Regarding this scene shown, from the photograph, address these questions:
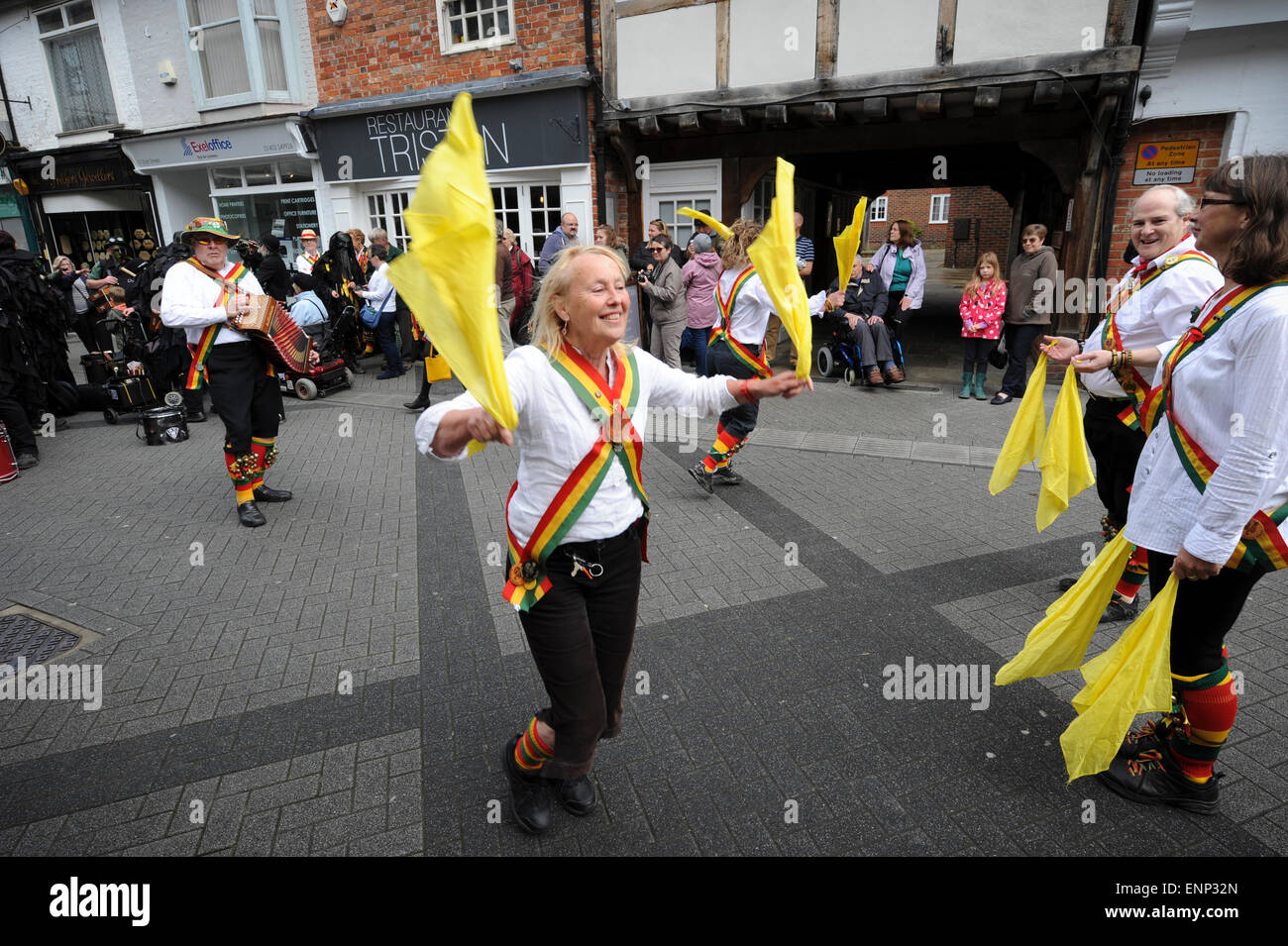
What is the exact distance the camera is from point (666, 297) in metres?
9.74

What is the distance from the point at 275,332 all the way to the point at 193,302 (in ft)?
1.81

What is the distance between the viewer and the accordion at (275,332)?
5.37 meters

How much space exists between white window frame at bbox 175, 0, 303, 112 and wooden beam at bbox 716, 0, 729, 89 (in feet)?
25.5

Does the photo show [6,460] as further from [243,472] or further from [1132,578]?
[1132,578]

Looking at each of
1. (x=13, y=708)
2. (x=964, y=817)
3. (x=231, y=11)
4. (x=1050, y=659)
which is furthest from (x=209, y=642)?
(x=231, y=11)

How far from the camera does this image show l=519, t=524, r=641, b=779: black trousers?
93.0 inches

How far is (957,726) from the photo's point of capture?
3207 mm

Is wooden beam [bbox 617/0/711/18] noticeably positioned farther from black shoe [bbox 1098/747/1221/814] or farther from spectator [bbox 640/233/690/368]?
black shoe [bbox 1098/747/1221/814]

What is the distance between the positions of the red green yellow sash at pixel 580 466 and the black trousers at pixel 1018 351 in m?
7.92

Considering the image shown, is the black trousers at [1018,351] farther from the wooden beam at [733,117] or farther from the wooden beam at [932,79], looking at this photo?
the wooden beam at [733,117]

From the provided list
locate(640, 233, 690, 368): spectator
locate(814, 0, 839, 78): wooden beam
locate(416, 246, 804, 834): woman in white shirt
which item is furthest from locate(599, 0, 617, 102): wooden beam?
locate(416, 246, 804, 834): woman in white shirt

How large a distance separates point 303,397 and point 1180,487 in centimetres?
1028

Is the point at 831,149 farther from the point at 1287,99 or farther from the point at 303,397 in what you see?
the point at 303,397

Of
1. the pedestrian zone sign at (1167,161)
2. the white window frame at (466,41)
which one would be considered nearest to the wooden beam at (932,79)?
the pedestrian zone sign at (1167,161)
